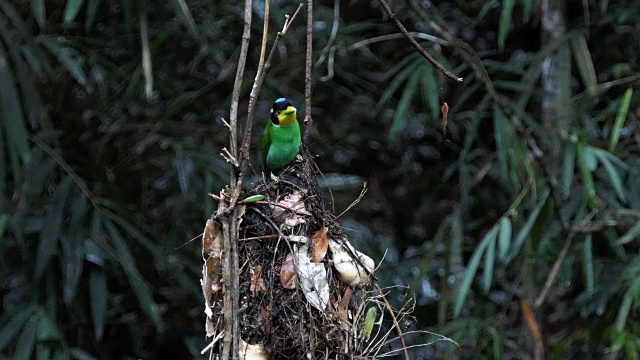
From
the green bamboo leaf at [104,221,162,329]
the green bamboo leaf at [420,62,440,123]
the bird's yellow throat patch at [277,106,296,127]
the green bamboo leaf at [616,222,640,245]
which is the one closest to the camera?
the bird's yellow throat patch at [277,106,296,127]

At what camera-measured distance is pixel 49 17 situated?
3330 millimetres

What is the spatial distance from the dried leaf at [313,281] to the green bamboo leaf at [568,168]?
59.3 inches

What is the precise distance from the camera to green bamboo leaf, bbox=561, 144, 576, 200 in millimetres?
2918

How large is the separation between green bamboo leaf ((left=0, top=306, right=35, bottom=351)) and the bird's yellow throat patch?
0.99 meters

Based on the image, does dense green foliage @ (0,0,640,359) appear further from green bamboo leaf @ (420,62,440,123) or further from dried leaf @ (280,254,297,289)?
dried leaf @ (280,254,297,289)

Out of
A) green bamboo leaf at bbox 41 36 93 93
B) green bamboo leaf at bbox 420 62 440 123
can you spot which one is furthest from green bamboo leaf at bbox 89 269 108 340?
green bamboo leaf at bbox 420 62 440 123

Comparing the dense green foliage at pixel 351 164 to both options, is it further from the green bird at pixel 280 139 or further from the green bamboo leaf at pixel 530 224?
the green bird at pixel 280 139

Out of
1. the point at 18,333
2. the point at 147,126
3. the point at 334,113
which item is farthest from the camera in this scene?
the point at 334,113

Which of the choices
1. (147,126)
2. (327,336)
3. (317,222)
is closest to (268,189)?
(317,222)

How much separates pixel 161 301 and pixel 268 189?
1.93 m

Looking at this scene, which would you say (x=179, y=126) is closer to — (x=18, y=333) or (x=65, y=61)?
(x=65, y=61)

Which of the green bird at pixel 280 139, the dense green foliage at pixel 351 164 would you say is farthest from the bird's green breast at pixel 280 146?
the dense green foliage at pixel 351 164

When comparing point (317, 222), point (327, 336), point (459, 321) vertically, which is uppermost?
point (317, 222)

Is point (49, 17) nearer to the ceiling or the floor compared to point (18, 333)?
nearer to the ceiling
